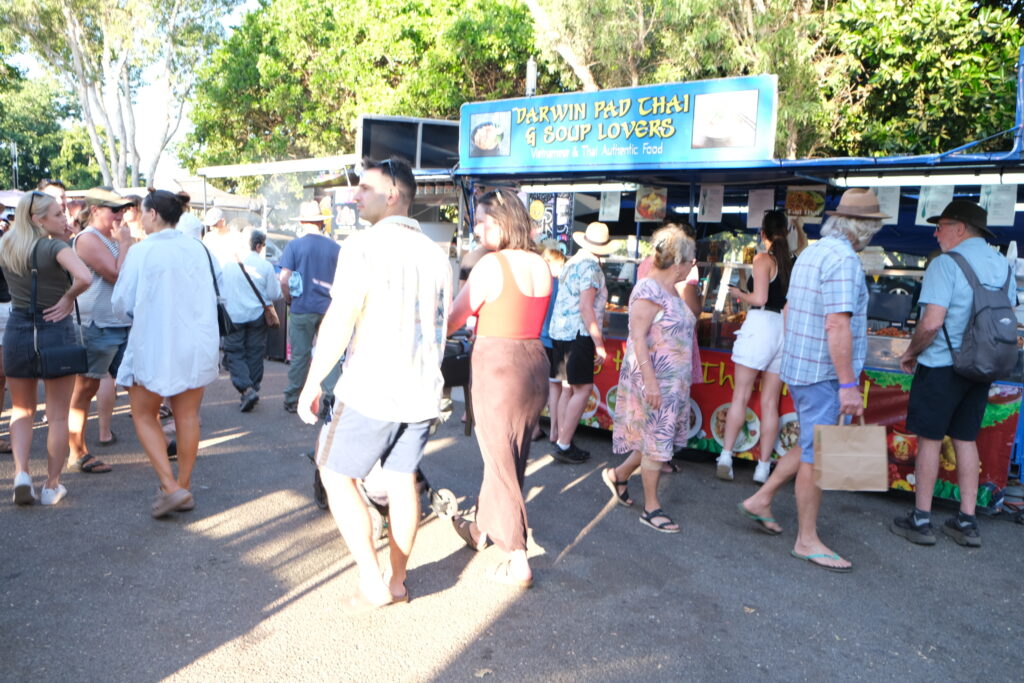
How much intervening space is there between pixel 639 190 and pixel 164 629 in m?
5.84

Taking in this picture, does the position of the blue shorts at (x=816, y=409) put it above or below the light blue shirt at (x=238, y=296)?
below

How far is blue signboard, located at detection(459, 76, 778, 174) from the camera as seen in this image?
226 inches

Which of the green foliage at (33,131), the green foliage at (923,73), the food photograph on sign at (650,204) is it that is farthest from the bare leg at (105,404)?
the green foliage at (33,131)

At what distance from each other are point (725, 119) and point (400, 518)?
4070 mm

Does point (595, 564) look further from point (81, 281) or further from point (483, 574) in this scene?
point (81, 281)

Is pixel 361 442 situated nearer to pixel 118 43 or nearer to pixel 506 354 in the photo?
pixel 506 354

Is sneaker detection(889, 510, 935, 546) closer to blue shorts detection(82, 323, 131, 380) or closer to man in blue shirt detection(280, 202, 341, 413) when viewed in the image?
man in blue shirt detection(280, 202, 341, 413)

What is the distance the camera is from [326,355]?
9.96ft

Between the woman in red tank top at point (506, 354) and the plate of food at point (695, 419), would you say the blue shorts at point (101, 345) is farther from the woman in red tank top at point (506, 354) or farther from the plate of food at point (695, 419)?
the plate of food at point (695, 419)

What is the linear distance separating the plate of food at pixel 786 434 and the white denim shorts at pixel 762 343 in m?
0.39

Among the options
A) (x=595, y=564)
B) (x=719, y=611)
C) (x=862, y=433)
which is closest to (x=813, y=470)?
(x=862, y=433)

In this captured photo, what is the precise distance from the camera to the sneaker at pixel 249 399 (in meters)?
7.07

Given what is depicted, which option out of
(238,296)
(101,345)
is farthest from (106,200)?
(238,296)

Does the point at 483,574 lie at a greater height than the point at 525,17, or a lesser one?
lesser
